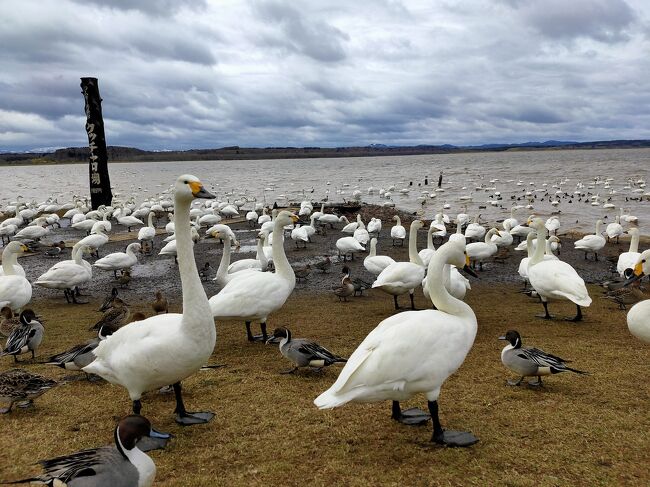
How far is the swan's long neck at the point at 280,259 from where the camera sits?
367 inches

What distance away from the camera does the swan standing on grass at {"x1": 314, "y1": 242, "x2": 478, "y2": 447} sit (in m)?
4.75

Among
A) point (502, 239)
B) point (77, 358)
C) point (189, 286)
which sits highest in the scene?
point (189, 286)

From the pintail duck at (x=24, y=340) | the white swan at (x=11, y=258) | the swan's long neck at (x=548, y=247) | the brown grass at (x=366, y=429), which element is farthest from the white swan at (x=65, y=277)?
the swan's long neck at (x=548, y=247)

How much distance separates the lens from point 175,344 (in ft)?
17.0

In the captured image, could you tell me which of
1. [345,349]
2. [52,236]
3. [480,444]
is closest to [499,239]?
[345,349]

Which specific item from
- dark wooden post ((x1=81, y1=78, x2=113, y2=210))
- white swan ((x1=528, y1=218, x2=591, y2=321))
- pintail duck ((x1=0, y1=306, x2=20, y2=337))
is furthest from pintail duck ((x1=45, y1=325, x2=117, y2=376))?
dark wooden post ((x1=81, y1=78, x2=113, y2=210))

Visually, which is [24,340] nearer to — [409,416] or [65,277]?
[65,277]

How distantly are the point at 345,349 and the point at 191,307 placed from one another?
152 inches

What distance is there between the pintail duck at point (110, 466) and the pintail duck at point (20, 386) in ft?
7.32

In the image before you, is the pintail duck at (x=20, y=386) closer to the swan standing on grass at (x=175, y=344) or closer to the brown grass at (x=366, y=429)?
the brown grass at (x=366, y=429)

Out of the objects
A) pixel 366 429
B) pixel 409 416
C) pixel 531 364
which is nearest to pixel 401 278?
pixel 531 364

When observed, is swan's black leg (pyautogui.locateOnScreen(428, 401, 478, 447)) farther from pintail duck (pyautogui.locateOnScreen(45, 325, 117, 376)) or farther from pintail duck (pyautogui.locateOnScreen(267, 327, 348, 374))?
pintail duck (pyautogui.locateOnScreen(45, 325, 117, 376))

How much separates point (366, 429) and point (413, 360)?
109 centimetres

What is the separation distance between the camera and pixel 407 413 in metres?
5.73
